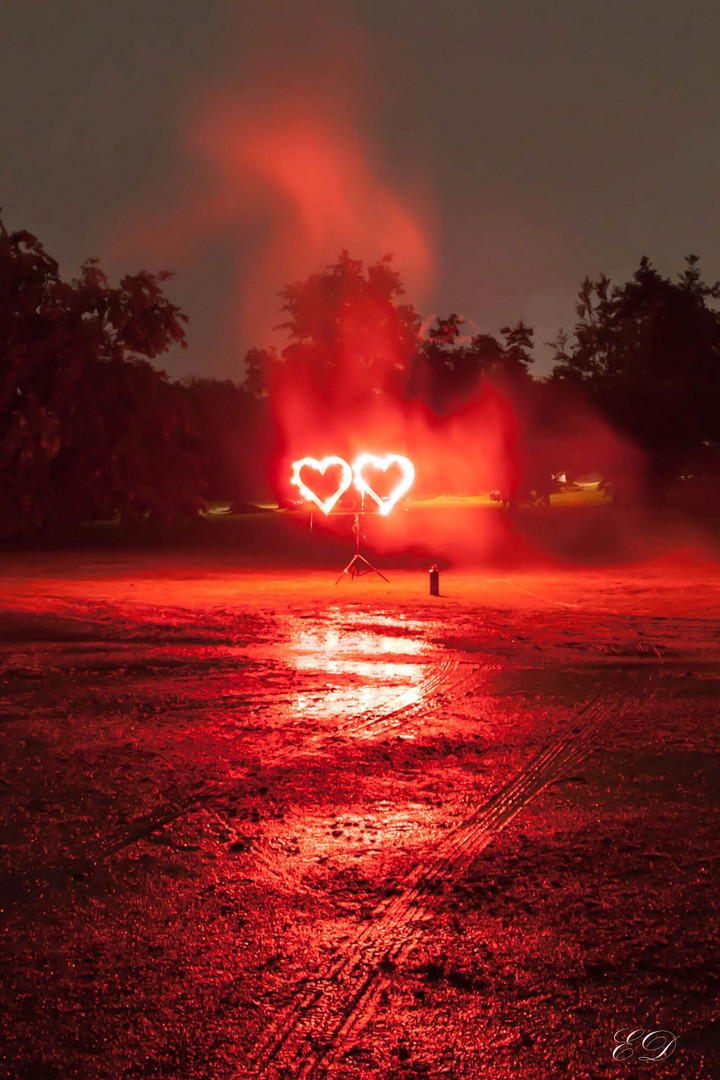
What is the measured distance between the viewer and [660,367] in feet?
156

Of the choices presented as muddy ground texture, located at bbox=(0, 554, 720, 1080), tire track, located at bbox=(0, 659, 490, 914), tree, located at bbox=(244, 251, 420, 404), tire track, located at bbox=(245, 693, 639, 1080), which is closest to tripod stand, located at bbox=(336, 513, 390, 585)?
muddy ground texture, located at bbox=(0, 554, 720, 1080)

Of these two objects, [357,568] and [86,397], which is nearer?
[357,568]

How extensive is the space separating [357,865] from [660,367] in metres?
45.5

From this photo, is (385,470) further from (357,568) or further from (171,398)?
(171,398)

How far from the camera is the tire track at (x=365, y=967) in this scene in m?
3.57

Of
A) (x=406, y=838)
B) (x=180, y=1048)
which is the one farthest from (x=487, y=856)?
(x=180, y=1048)

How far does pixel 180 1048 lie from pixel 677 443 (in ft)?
132

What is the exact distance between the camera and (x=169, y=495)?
127 feet

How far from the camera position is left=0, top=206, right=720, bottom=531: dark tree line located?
121 feet

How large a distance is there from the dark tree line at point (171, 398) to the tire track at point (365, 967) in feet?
105

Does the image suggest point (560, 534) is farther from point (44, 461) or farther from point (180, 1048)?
point (180, 1048)

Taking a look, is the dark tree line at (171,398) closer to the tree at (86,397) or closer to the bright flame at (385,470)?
the tree at (86,397)

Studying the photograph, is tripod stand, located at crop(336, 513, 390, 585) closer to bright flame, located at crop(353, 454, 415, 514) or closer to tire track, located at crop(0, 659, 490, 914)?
bright flame, located at crop(353, 454, 415, 514)

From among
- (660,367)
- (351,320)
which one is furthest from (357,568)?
(351,320)
